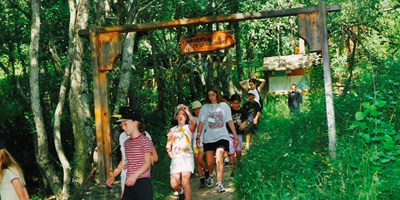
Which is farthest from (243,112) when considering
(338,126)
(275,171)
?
(275,171)

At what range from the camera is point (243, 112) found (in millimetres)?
11500

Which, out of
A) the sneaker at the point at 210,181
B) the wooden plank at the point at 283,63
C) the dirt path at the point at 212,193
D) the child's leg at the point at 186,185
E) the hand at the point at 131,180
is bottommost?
the dirt path at the point at 212,193

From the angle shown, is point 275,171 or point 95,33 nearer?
point 275,171

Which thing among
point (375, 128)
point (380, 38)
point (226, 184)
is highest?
point (380, 38)

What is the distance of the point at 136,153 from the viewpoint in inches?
254

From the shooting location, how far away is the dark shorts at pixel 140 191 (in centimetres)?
641

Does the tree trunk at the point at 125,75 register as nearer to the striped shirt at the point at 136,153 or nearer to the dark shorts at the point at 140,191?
the striped shirt at the point at 136,153

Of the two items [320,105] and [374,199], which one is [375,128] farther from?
[320,105]

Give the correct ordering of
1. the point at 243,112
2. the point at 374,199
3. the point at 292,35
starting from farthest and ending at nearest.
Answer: the point at 292,35 < the point at 243,112 < the point at 374,199

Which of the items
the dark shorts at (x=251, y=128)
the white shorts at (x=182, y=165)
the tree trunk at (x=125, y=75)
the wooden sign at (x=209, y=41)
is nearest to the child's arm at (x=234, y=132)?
the wooden sign at (x=209, y=41)

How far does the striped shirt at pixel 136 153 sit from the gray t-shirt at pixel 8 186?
47.2 inches

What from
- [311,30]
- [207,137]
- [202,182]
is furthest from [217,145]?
[311,30]

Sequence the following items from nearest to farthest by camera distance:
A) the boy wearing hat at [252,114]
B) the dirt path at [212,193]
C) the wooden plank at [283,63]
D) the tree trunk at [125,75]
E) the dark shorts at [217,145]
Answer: the dirt path at [212,193] → the dark shorts at [217,145] → the tree trunk at [125,75] → the boy wearing hat at [252,114] → the wooden plank at [283,63]

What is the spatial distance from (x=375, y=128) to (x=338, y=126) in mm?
1997
